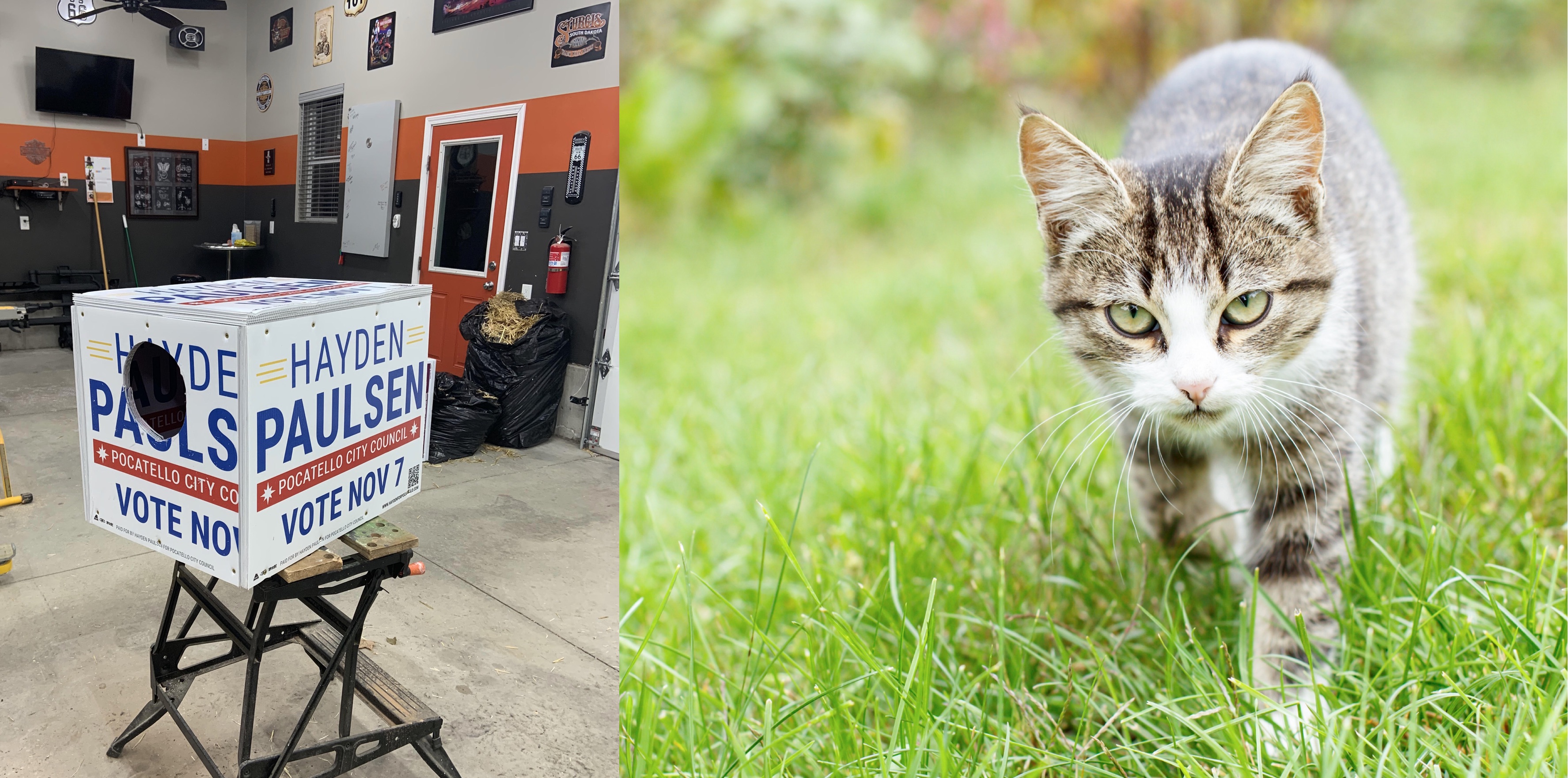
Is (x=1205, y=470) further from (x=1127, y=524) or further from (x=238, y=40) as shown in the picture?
(x=238, y=40)

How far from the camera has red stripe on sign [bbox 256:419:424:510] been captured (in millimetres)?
1358

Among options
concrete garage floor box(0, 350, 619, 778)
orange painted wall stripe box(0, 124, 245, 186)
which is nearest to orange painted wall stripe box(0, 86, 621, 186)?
orange painted wall stripe box(0, 124, 245, 186)

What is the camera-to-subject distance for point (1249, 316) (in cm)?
130

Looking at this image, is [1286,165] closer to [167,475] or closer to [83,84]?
[167,475]

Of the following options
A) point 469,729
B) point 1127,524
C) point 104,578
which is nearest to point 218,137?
point 104,578

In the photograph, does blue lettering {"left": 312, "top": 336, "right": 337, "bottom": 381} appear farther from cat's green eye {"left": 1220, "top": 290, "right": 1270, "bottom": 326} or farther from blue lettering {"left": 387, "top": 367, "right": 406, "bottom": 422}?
cat's green eye {"left": 1220, "top": 290, "right": 1270, "bottom": 326}

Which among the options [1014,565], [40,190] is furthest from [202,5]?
[1014,565]

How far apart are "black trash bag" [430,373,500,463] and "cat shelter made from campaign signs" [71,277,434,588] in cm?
40

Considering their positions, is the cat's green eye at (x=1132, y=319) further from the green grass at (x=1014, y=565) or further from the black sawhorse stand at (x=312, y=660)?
the black sawhorse stand at (x=312, y=660)

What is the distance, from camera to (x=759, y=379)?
2.76 meters

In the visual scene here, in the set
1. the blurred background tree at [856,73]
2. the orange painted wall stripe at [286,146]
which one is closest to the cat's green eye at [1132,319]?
the orange painted wall stripe at [286,146]

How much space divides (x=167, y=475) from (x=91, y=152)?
61cm

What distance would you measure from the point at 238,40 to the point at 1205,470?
6.29ft

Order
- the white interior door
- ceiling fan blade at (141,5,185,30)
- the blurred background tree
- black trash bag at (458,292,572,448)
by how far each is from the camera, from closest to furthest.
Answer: ceiling fan blade at (141,5,185,30)
black trash bag at (458,292,572,448)
the white interior door
the blurred background tree
